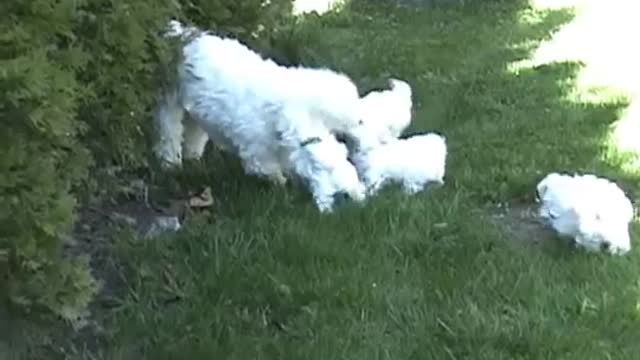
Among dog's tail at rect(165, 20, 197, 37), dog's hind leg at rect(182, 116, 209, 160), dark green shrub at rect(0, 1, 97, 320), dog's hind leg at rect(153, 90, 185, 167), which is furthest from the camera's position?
dog's hind leg at rect(182, 116, 209, 160)

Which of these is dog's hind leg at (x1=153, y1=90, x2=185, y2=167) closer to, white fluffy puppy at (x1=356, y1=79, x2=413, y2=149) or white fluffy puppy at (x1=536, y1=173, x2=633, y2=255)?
white fluffy puppy at (x1=356, y1=79, x2=413, y2=149)

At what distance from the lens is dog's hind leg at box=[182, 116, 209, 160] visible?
651cm

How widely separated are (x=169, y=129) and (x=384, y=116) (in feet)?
3.40

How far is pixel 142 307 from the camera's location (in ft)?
16.3

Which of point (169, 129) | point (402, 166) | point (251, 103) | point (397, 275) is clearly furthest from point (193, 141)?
point (397, 275)

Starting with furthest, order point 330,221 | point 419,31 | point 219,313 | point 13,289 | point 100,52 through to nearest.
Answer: point 419,31
point 330,221
point 100,52
point 219,313
point 13,289

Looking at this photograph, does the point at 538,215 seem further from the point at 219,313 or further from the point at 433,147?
the point at 219,313

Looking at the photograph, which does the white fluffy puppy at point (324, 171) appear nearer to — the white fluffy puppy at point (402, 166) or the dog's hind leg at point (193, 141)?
the white fluffy puppy at point (402, 166)

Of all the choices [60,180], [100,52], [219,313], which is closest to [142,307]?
[219,313]

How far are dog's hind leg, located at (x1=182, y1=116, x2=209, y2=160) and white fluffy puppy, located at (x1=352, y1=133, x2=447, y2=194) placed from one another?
0.85 metres

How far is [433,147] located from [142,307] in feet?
6.06

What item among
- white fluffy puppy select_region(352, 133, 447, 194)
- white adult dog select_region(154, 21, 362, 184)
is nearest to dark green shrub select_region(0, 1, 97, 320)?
white adult dog select_region(154, 21, 362, 184)

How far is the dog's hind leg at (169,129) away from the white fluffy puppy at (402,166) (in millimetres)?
847

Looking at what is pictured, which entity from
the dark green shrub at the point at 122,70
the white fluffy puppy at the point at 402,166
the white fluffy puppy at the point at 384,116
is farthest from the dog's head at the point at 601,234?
the dark green shrub at the point at 122,70
